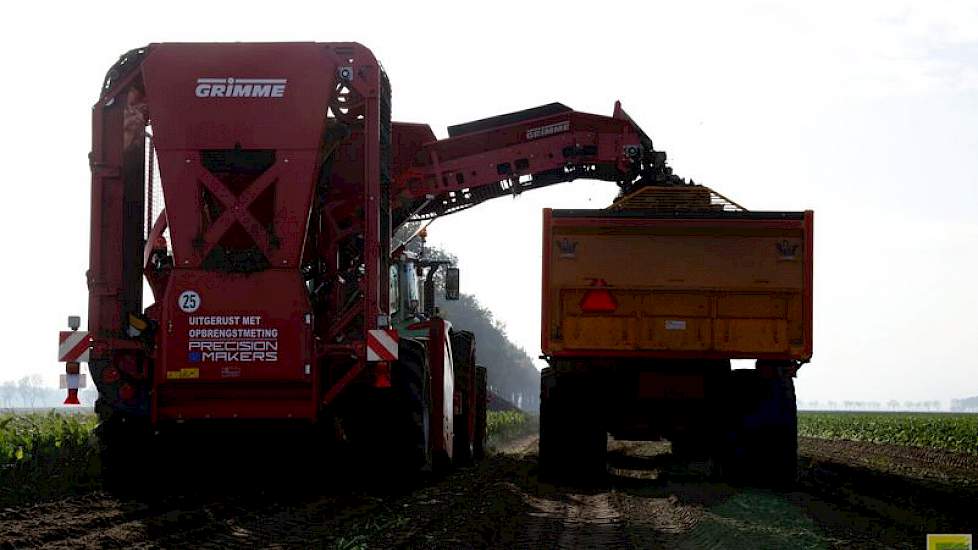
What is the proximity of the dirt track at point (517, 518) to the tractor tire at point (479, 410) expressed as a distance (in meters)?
5.21

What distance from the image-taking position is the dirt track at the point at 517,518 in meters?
9.03

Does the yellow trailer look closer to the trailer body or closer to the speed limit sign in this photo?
the trailer body

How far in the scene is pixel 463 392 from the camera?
18.3 m

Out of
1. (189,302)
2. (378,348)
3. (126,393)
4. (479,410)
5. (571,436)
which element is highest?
(189,302)

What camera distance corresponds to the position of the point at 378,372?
40.7ft

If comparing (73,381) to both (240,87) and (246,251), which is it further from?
(240,87)

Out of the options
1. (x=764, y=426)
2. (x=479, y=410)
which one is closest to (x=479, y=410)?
(x=479, y=410)

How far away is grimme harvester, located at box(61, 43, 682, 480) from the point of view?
1212 centimetres

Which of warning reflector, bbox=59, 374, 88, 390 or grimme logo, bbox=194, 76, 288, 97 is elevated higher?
grimme logo, bbox=194, 76, 288, 97

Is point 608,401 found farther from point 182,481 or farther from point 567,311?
point 182,481

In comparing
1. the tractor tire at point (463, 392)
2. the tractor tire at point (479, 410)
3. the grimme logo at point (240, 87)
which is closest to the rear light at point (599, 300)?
the grimme logo at point (240, 87)

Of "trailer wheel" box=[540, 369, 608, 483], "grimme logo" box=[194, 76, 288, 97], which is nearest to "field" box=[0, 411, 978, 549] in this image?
"trailer wheel" box=[540, 369, 608, 483]

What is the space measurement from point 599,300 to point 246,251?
3678mm

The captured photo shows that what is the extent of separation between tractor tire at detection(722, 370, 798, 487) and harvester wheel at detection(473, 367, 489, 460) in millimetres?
6792
